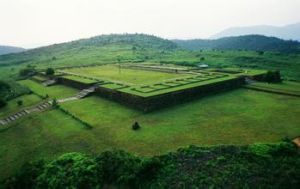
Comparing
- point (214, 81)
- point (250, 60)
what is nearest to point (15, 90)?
point (214, 81)

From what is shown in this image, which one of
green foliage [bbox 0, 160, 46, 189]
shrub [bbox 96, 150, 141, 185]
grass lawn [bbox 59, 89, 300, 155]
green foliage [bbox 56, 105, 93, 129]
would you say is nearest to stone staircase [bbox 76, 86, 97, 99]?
grass lawn [bbox 59, 89, 300, 155]

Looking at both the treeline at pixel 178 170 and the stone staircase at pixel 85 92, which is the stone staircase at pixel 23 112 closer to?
the stone staircase at pixel 85 92

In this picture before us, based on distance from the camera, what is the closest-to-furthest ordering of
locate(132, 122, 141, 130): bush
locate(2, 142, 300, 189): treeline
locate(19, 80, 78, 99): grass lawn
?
1. locate(2, 142, 300, 189): treeline
2. locate(132, 122, 141, 130): bush
3. locate(19, 80, 78, 99): grass lawn

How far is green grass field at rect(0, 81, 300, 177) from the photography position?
13477 mm

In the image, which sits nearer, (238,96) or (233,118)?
(233,118)

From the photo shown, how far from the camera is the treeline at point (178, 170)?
1000cm

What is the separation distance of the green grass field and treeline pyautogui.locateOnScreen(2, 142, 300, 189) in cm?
121

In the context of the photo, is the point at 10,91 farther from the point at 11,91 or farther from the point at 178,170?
the point at 178,170

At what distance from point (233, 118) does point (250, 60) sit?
111ft

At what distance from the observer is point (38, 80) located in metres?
36.7

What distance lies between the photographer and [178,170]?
10.7 metres

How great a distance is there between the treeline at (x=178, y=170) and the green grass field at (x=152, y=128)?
121 cm

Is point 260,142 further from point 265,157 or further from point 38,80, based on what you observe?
point 38,80

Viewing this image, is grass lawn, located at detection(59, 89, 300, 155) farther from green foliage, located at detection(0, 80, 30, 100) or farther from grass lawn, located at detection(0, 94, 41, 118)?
green foliage, located at detection(0, 80, 30, 100)
